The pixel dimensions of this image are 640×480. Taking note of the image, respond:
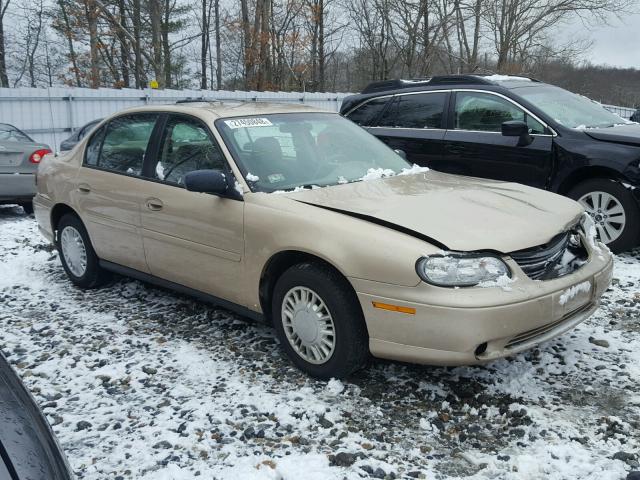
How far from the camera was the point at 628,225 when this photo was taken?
5711 mm

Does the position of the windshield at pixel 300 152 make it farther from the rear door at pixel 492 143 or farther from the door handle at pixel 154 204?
the rear door at pixel 492 143

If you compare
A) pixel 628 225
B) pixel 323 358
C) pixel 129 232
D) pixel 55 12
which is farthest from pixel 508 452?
pixel 55 12

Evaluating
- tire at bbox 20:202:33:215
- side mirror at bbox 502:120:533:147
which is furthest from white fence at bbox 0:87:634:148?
side mirror at bbox 502:120:533:147

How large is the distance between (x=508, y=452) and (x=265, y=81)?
88.9ft

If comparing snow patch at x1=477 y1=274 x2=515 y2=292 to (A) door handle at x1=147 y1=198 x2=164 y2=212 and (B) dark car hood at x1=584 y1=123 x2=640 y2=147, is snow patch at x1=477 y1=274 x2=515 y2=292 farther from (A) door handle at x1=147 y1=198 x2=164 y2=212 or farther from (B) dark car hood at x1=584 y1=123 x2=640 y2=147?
(B) dark car hood at x1=584 y1=123 x2=640 y2=147

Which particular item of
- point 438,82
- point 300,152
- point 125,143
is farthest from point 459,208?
point 438,82

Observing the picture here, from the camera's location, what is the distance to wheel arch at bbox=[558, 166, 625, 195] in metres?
5.83

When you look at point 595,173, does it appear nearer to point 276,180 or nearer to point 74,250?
point 276,180

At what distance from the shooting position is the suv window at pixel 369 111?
7.49 metres

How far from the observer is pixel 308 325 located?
3.43 metres

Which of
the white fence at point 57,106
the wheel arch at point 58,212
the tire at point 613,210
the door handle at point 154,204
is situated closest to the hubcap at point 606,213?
the tire at point 613,210

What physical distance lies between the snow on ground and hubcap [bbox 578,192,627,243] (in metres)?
1.40

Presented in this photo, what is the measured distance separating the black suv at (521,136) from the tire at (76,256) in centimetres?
368

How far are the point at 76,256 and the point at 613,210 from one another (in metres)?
4.98
